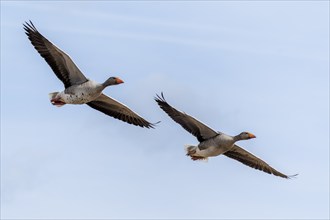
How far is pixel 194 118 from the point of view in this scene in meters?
40.8

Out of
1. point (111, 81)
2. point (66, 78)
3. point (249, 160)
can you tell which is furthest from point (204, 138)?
point (66, 78)

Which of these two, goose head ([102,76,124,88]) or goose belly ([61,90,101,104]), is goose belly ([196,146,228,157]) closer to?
goose head ([102,76,124,88])

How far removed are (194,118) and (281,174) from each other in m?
4.98

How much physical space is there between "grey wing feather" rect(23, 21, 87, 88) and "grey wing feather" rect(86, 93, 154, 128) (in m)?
1.75

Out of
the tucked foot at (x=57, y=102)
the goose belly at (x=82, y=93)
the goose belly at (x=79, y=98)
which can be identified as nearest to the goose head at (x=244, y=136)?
A: the goose belly at (x=82, y=93)

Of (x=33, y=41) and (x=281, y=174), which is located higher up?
(x=33, y=41)

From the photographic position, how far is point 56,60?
132ft

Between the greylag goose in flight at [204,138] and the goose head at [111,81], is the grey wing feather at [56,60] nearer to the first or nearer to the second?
the goose head at [111,81]

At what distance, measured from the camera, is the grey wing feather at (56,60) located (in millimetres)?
39844

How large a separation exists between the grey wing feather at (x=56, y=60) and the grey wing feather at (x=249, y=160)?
21.4ft

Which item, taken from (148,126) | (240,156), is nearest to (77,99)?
(148,126)

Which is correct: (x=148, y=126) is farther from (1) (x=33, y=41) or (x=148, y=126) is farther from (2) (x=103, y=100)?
(1) (x=33, y=41)

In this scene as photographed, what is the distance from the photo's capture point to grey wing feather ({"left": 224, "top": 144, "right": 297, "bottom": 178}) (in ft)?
140

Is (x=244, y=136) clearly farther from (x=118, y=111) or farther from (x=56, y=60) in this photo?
(x=56, y=60)
